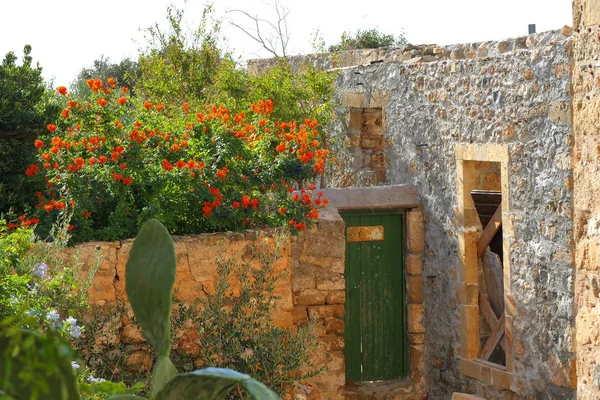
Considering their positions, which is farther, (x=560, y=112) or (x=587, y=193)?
(x=560, y=112)

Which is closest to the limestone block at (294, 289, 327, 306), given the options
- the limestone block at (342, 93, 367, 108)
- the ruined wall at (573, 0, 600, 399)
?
the ruined wall at (573, 0, 600, 399)

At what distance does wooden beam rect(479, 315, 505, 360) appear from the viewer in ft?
27.8

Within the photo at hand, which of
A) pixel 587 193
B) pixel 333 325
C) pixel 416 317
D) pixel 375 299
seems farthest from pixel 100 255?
pixel 416 317

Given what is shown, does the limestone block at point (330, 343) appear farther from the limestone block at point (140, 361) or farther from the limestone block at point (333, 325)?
the limestone block at point (140, 361)

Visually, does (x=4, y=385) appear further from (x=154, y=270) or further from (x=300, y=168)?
(x=300, y=168)

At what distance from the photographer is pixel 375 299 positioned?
9.31m

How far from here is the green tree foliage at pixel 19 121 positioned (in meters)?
6.98

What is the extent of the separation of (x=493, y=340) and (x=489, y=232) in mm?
1007

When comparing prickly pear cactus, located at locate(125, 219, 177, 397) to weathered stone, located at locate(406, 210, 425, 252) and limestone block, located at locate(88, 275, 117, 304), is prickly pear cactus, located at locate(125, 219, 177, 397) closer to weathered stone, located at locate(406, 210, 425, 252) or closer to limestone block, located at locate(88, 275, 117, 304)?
limestone block, located at locate(88, 275, 117, 304)

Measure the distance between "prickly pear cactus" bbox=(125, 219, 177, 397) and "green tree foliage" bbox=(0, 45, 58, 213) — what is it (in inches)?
203

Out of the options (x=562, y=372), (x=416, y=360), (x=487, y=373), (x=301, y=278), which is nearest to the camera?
(x=562, y=372)

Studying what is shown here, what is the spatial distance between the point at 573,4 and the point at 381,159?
12.6 feet

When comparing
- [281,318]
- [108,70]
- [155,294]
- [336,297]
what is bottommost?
[281,318]

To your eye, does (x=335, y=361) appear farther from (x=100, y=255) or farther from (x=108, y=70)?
(x=108, y=70)
